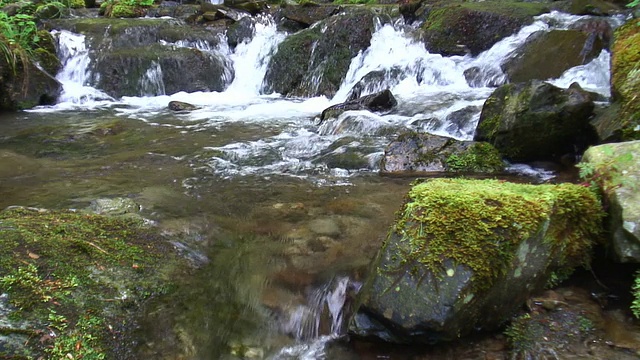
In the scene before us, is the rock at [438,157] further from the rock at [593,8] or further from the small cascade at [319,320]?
the rock at [593,8]

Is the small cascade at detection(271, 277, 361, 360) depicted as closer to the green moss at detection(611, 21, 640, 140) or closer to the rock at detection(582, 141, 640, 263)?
the rock at detection(582, 141, 640, 263)

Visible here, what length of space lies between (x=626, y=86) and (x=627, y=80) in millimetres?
101

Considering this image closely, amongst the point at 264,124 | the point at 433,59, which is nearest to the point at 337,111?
the point at 264,124

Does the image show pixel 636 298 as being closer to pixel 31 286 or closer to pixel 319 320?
pixel 319 320

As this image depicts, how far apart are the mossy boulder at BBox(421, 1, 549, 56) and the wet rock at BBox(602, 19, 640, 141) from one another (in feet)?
18.9

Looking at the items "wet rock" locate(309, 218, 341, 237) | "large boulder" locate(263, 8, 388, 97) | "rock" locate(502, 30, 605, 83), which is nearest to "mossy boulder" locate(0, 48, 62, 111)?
"large boulder" locate(263, 8, 388, 97)

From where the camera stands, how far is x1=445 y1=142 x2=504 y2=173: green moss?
579 cm

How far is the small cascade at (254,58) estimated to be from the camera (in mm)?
13570

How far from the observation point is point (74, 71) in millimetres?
12984

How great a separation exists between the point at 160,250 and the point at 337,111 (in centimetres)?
618

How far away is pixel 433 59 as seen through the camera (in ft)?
37.1

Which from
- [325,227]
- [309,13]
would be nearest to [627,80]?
[325,227]

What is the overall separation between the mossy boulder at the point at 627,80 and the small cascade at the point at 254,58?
992 cm

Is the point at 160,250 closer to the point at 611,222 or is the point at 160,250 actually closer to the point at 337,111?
the point at 611,222
